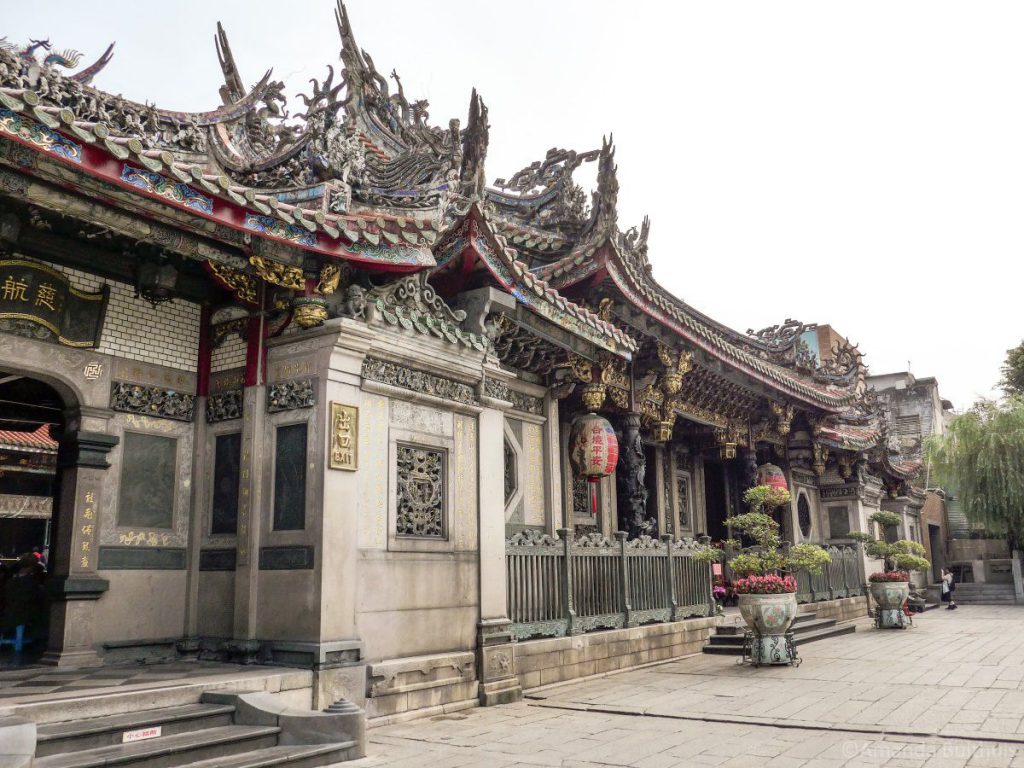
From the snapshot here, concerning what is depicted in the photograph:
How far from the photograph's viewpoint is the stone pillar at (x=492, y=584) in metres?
8.23

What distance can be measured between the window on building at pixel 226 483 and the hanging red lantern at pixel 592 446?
220 inches

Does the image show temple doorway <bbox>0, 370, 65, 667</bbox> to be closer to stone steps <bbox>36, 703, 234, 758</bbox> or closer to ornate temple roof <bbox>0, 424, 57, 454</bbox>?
ornate temple roof <bbox>0, 424, 57, 454</bbox>

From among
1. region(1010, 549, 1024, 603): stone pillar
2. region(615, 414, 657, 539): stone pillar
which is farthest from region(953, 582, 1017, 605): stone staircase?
region(615, 414, 657, 539): stone pillar

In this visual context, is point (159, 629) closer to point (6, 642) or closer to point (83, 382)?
point (83, 382)

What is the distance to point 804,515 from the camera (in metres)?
21.4

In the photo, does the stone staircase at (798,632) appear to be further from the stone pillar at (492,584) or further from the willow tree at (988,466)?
the willow tree at (988,466)

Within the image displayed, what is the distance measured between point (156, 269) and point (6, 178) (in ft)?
6.56

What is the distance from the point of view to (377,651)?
7.16 metres

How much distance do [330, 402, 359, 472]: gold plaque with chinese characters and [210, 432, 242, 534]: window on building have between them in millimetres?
1008

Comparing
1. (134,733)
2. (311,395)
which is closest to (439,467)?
(311,395)

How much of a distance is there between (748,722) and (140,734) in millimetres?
4722

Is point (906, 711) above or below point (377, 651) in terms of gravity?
below

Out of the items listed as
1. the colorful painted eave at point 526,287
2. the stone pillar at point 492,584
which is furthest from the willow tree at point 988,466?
the stone pillar at point 492,584

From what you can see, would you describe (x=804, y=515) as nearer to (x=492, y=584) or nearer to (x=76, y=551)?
(x=492, y=584)
